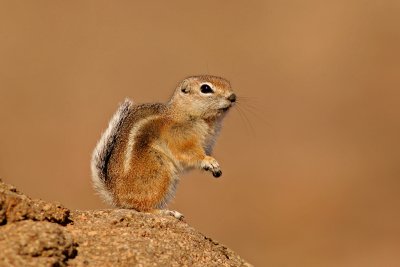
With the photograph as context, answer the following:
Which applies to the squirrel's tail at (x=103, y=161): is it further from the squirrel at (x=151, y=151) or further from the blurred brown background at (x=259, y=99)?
the blurred brown background at (x=259, y=99)

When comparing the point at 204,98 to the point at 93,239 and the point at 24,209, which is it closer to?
the point at 93,239

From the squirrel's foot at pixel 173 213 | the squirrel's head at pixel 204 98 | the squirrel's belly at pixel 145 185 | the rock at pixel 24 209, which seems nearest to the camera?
the rock at pixel 24 209

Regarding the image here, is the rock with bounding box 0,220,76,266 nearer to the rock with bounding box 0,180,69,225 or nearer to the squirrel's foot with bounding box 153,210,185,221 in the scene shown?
the rock with bounding box 0,180,69,225

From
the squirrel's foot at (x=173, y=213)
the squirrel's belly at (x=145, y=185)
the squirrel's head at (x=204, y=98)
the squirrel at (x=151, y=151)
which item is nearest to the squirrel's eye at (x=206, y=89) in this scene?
the squirrel's head at (x=204, y=98)

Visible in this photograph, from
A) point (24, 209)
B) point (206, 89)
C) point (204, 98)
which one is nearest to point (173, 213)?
point (204, 98)

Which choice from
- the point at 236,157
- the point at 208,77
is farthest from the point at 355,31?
the point at 208,77

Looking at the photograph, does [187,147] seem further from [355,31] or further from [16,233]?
[355,31]

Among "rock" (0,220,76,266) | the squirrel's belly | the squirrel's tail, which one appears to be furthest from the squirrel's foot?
"rock" (0,220,76,266)

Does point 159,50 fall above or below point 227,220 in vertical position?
above
